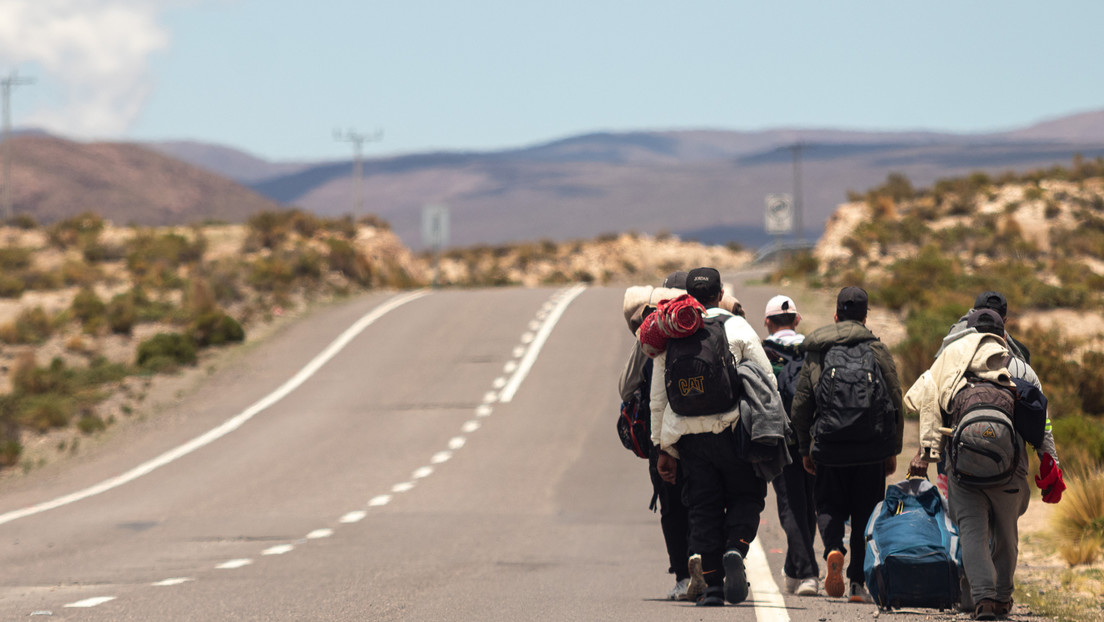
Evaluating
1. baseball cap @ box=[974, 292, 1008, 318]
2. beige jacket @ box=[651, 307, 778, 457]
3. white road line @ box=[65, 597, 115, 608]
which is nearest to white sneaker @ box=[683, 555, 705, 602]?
beige jacket @ box=[651, 307, 778, 457]

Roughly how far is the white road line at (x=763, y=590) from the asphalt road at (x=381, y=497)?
0.04m

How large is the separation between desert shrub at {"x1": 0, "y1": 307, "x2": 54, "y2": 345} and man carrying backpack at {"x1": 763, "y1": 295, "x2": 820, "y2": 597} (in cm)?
2430

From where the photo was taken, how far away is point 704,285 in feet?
25.9

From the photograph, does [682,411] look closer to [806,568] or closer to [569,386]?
[806,568]

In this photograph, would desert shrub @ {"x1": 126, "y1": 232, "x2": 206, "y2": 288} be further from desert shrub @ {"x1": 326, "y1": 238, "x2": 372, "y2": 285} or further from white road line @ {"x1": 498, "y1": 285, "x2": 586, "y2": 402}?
white road line @ {"x1": 498, "y1": 285, "x2": 586, "y2": 402}

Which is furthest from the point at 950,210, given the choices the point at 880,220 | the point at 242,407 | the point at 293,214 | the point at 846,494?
the point at 846,494

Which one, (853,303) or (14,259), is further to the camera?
(14,259)

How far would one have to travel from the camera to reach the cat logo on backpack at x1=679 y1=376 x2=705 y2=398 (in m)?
7.36

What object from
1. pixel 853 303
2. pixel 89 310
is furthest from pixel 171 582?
pixel 89 310

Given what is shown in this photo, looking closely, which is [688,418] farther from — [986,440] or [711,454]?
[986,440]

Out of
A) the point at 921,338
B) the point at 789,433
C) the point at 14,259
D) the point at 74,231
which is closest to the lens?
the point at 789,433

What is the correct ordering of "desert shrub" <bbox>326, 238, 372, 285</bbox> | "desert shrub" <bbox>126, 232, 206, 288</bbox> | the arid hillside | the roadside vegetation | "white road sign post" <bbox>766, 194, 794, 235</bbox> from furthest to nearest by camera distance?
the arid hillside → "white road sign post" <bbox>766, 194, 794, 235</bbox> → "desert shrub" <bbox>326, 238, 372, 285</bbox> → "desert shrub" <bbox>126, 232, 206, 288</bbox> → the roadside vegetation

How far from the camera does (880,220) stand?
48156mm

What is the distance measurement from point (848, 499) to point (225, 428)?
14374 millimetres
